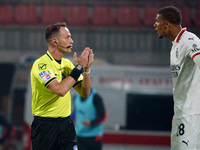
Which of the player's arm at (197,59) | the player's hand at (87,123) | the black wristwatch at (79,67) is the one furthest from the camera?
the player's hand at (87,123)

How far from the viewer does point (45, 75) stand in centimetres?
363

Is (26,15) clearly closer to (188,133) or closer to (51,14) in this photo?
(51,14)

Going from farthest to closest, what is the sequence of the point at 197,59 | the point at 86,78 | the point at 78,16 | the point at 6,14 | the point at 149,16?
1. the point at 6,14
2. the point at 78,16
3. the point at 149,16
4. the point at 86,78
5. the point at 197,59

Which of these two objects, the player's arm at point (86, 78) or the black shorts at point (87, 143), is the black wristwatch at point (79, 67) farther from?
the black shorts at point (87, 143)

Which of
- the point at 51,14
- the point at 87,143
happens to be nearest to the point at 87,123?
the point at 87,143

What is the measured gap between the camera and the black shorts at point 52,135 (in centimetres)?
372

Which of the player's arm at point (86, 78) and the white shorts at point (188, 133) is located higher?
the player's arm at point (86, 78)

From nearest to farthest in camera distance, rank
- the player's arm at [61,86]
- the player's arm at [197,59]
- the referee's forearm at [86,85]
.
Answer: the player's arm at [197,59], the player's arm at [61,86], the referee's forearm at [86,85]

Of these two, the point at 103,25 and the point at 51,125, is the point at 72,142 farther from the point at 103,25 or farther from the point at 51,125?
the point at 103,25

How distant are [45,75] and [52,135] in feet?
1.93

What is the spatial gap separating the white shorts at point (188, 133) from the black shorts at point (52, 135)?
102 centimetres

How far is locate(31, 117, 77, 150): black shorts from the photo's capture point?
12.2ft

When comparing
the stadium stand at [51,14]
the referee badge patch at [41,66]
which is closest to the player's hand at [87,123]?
the referee badge patch at [41,66]

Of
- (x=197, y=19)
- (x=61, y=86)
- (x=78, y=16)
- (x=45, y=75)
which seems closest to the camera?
(x=61, y=86)
